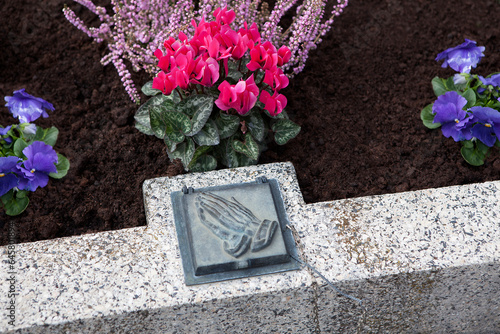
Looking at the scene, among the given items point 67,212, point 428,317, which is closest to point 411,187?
point 428,317

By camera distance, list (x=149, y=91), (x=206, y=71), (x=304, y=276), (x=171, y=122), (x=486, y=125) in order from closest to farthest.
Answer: (x=304, y=276) < (x=206, y=71) < (x=171, y=122) < (x=486, y=125) < (x=149, y=91)

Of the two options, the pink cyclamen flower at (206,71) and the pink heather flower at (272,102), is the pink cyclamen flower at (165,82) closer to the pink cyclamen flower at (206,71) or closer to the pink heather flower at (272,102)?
the pink cyclamen flower at (206,71)

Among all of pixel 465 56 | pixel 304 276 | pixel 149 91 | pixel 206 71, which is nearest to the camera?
pixel 304 276

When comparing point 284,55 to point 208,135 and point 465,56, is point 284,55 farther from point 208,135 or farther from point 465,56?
point 465,56

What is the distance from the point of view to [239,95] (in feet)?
5.45

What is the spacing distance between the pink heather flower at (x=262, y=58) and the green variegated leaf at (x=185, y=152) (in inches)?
14.2

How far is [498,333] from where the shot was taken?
187 centimetres

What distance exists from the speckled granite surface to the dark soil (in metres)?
0.21

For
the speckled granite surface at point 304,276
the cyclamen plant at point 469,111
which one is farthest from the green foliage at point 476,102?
the speckled granite surface at point 304,276

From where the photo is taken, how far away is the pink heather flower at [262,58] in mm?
1703

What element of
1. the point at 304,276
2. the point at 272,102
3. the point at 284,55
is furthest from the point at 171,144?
the point at 304,276

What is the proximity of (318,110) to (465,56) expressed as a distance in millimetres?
668

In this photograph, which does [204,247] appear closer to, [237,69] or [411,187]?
[237,69]

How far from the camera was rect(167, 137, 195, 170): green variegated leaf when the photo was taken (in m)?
1.82
